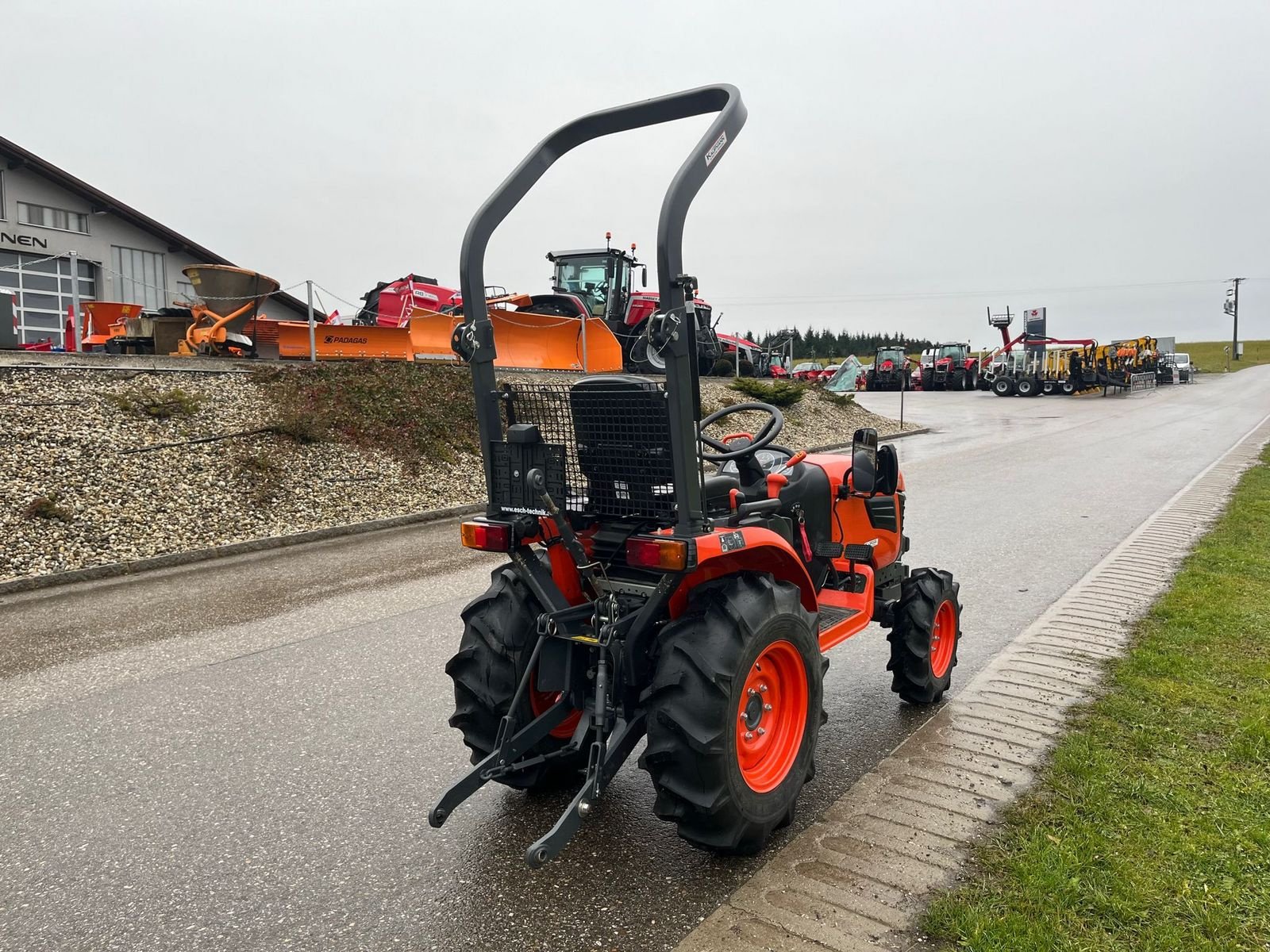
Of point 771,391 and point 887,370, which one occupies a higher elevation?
point 887,370

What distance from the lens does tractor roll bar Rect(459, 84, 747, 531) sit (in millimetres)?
2910

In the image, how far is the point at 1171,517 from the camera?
9734 mm

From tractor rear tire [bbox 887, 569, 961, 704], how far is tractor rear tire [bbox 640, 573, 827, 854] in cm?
125

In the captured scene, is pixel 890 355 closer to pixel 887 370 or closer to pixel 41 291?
pixel 887 370

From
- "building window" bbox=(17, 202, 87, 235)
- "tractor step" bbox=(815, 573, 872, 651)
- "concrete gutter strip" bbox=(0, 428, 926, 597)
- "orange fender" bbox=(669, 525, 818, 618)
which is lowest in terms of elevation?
"concrete gutter strip" bbox=(0, 428, 926, 597)

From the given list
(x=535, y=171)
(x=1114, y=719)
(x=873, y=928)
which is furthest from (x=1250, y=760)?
(x=535, y=171)

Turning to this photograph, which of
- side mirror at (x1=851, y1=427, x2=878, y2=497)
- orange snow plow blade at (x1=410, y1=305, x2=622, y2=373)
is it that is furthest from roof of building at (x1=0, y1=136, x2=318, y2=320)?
side mirror at (x1=851, y1=427, x2=878, y2=497)

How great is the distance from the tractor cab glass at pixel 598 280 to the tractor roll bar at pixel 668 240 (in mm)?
15366

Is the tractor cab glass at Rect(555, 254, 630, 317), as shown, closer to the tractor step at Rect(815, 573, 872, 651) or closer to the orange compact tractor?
the tractor step at Rect(815, 573, 872, 651)

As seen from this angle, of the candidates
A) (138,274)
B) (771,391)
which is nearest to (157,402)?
(771,391)

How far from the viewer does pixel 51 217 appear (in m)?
24.4

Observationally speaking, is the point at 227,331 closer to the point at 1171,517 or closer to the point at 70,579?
the point at 70,579

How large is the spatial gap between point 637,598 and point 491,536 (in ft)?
1.93

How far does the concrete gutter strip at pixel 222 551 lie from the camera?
7859 mm
